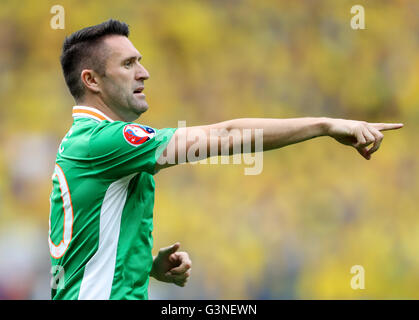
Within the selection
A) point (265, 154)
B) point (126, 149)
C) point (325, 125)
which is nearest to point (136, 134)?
point (126, 149)

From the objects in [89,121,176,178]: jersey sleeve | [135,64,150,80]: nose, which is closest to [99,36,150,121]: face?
[135,64,150,80]: nose

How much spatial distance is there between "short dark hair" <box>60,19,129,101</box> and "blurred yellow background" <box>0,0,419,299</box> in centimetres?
375

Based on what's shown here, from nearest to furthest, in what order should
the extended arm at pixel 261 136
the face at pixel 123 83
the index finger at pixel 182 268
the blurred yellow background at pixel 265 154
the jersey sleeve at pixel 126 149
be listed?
the extended arm at pixel 261 136
the jersey sleeve at pixel 126 149
the face at pixel 123 83
the index finger at pixel 182 268
the blurred yellow background at pixel 265 154

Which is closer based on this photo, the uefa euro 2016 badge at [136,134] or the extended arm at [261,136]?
the extended arm at [261,136]

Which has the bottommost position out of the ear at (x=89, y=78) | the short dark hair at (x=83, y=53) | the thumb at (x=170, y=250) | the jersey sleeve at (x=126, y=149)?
the thumb at (x=170, y=250)

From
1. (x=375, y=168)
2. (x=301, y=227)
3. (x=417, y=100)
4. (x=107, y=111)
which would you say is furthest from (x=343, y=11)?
(x=107, y=111)

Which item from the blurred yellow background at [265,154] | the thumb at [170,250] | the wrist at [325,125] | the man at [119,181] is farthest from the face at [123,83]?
the blurred yellow background at [265,154]

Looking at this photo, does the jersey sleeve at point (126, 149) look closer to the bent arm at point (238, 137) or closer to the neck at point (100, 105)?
the bent arm at point (238, 137)

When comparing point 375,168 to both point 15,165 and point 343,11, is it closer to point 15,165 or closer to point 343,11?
point 343,11

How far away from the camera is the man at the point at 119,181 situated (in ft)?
7.34

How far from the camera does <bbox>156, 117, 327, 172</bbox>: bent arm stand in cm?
223

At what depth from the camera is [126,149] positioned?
2314 millimetres

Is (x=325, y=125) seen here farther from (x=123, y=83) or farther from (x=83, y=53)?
(x=83, y=53)

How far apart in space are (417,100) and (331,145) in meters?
1.11
